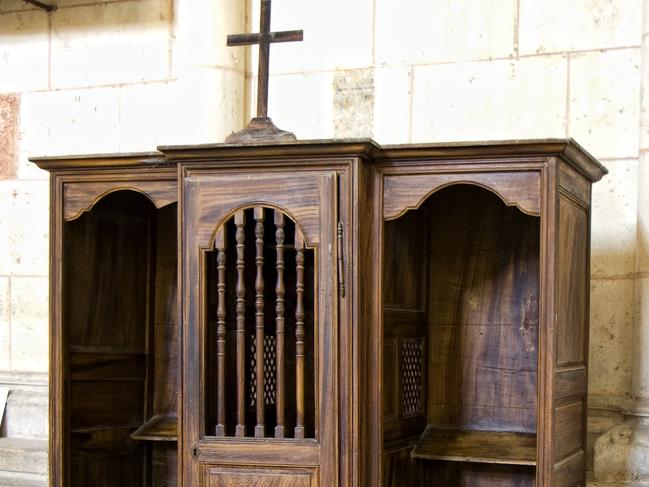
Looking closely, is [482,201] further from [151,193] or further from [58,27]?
[58,27]

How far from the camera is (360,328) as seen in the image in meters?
3.68

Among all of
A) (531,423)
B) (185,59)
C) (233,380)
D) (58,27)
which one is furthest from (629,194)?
(58,27)

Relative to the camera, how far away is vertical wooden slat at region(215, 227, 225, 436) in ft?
12.2

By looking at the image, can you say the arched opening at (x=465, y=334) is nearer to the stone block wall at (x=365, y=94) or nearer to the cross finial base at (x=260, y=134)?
the stone block wall at (x=365, y=94)

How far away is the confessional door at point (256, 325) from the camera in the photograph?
12.0 feet

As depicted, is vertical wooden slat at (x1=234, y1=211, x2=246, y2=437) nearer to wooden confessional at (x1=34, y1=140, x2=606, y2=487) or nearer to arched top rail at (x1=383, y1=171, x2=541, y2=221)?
wooden confessional at (x1=34, y1=140, x2=606, y2=487)

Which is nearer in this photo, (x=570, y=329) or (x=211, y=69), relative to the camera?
(x=570, y=329)

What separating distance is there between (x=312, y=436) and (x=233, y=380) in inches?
17.6

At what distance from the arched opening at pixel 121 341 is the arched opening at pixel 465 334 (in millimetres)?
1105

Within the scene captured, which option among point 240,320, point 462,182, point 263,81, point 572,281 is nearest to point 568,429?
point 572,281

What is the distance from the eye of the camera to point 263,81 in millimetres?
3922

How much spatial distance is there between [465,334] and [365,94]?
1.35 meters

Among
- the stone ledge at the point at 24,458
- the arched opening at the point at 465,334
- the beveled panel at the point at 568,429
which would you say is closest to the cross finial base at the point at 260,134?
the arched opening at the point at 465,334

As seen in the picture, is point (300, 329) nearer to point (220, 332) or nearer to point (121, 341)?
point (220, 332)
